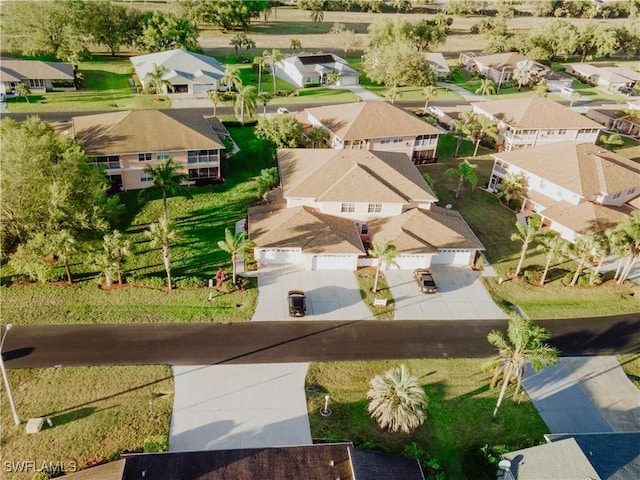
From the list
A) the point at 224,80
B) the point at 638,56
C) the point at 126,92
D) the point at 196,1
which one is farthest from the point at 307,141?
the point at 638,56

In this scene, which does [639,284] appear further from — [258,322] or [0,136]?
[0,136]

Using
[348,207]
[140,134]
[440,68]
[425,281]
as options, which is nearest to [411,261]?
[425,281]

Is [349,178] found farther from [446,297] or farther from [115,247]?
[115,247]

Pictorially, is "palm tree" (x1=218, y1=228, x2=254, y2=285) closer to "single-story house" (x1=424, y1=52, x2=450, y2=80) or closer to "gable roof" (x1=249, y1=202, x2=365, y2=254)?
"gable roof" (x1=249, y1=202, x2=365, y2=254)

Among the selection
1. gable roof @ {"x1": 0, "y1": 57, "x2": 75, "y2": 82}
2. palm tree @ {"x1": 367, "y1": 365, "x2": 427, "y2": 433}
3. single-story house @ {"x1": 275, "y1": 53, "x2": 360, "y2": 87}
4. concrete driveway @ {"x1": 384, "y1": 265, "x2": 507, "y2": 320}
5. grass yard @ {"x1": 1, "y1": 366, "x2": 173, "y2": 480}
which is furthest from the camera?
single-story house @ {"x1": 275, "y1": 53, "x2": 360, "y2": 87}

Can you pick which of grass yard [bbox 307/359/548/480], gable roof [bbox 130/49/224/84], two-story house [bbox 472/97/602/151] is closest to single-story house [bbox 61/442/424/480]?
grass yard [bbox 307/359/548/480]

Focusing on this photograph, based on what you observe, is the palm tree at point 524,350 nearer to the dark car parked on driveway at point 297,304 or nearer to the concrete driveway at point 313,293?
the concrete driveway at point 313,293
